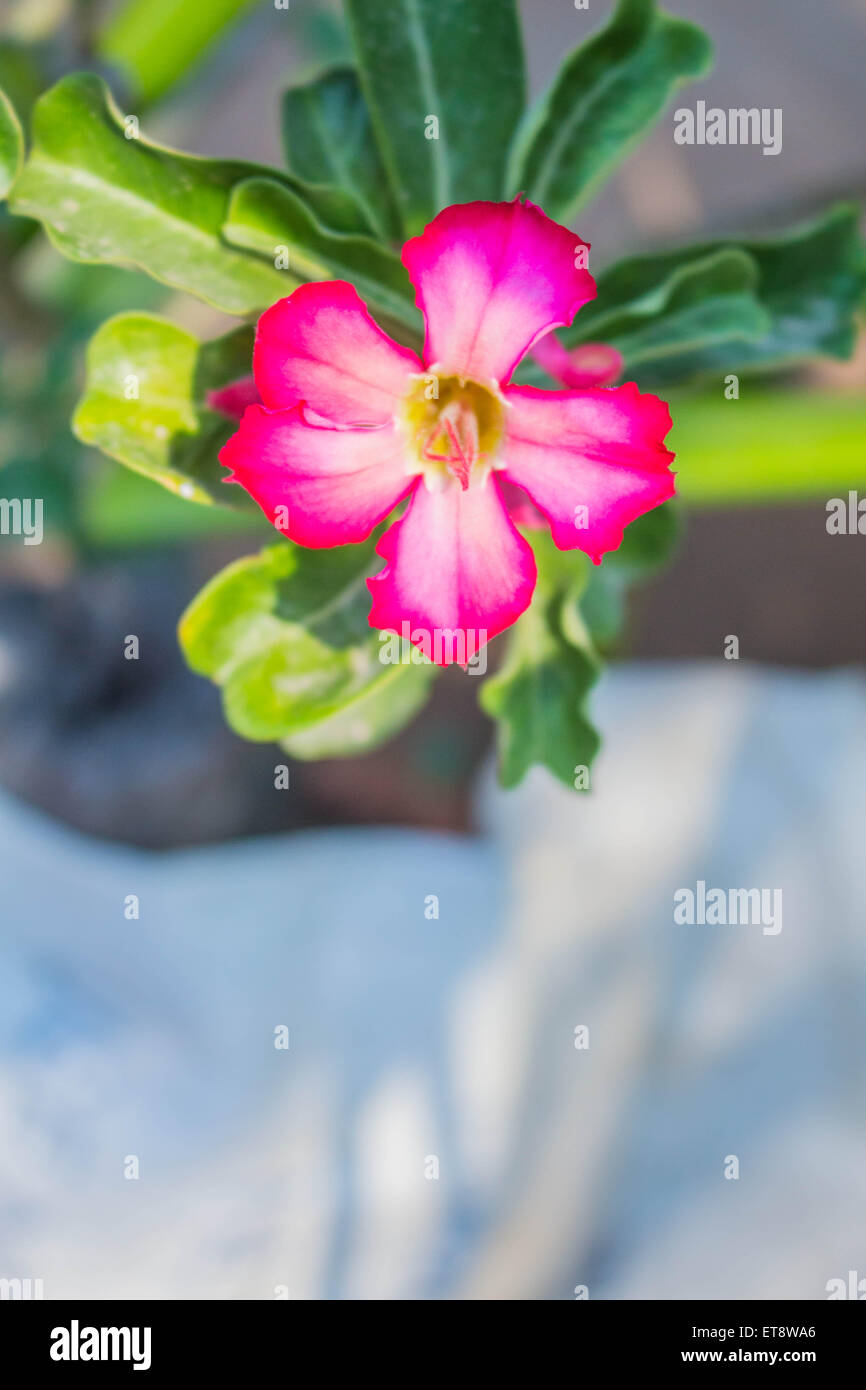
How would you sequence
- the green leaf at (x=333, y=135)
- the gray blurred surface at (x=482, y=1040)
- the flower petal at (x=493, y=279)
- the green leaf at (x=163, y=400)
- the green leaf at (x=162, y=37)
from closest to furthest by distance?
the flower petal at (x=493, y=279) → the green leaf at (x=163, y=400) → the green leaf at (x=333, y=135) → the gray blurred surface at (x=482, y=1040) → the green leaf at (x=162, y=37)

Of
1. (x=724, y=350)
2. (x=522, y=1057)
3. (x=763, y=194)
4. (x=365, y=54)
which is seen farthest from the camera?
(x=763, y=194)

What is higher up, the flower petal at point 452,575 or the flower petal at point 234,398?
the flower petal at point 234,398

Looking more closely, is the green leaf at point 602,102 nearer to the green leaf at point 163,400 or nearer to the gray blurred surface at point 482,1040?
the green leaf at point 163,400

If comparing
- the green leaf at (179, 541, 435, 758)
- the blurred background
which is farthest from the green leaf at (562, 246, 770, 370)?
the blurred background

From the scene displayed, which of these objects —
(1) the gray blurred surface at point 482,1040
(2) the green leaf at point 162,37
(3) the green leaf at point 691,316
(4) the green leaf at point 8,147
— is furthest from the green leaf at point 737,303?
(2) the green leaf at point 162,37

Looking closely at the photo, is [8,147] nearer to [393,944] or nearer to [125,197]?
[125,197]

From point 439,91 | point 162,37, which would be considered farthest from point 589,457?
point 162,37
